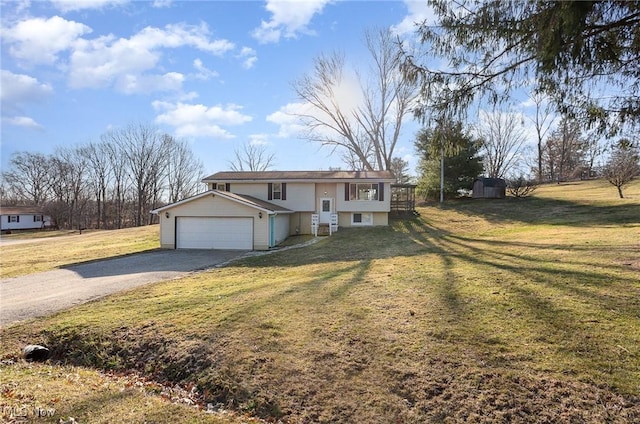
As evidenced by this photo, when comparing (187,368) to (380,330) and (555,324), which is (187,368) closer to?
(380,330)

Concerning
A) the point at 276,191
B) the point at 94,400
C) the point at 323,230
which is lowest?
the point at 94,400

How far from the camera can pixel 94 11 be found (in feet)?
35.4

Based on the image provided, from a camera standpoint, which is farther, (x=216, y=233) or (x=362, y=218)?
(x=362, y=218)

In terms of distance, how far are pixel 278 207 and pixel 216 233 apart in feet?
14.7

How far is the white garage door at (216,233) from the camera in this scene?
18.4m

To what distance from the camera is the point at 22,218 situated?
42219mm

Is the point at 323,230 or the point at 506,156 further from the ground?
the point at 506,156

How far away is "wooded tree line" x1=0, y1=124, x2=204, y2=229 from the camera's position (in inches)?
1748

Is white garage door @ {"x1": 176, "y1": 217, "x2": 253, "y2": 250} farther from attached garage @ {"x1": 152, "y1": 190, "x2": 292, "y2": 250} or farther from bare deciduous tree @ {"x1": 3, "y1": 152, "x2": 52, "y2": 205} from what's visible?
bare deciduous tree @ {"x1": 3, "y1": 152, "x2": 52, "y2": 205}

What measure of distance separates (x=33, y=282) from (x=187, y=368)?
9.41 meters

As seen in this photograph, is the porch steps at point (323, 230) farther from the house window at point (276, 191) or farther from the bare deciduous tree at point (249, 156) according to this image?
the bare deciduous tree at point (249, 156)

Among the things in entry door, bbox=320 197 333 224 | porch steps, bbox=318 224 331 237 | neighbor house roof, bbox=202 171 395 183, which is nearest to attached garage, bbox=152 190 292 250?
porch steps, bbox=318 224 331 237

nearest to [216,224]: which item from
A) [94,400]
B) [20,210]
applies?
[94,400]

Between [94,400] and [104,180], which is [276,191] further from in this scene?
[104,180]
